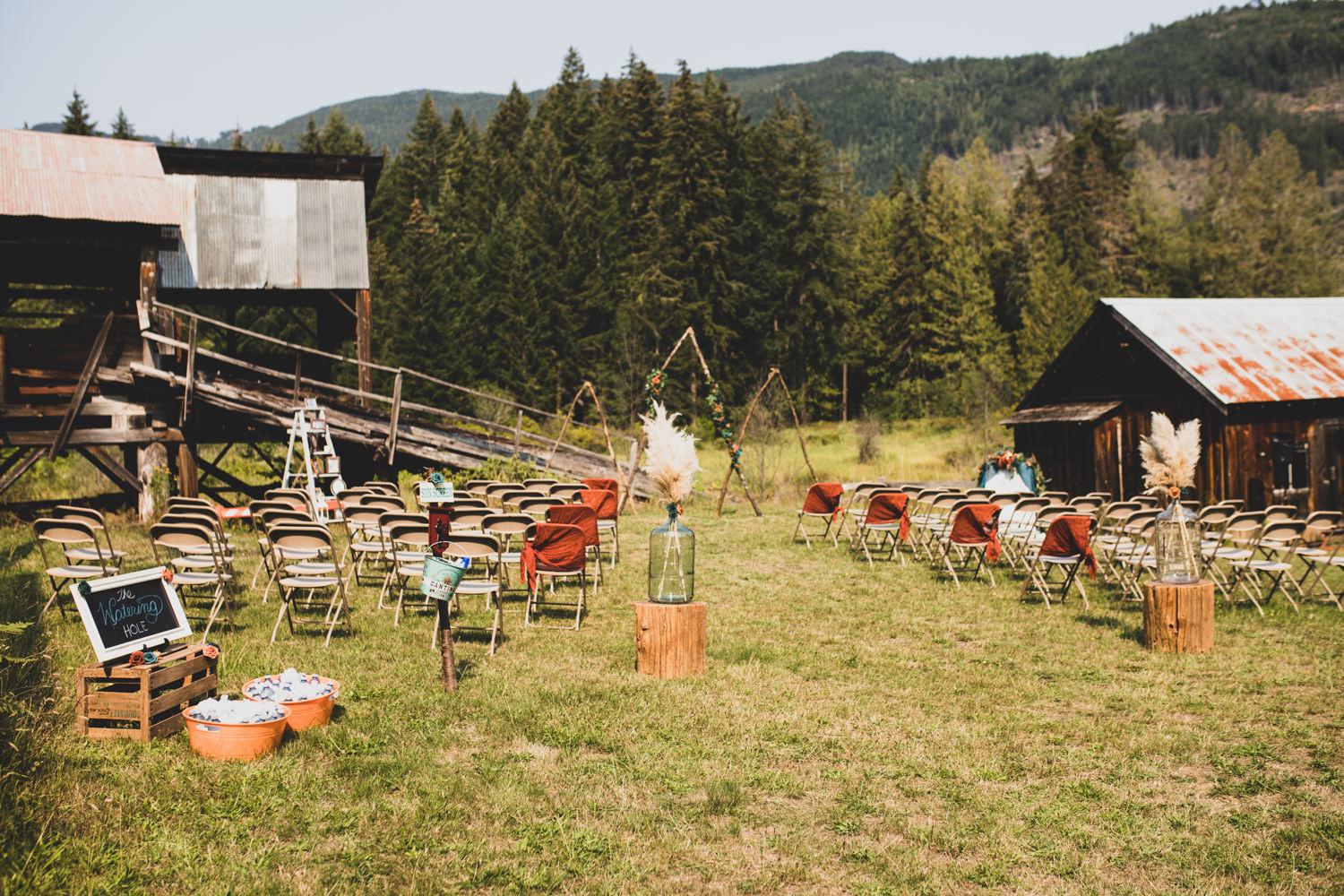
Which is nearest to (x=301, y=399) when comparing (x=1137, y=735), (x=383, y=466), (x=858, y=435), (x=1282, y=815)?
(x=383, y=466)

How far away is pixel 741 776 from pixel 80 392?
1470cm

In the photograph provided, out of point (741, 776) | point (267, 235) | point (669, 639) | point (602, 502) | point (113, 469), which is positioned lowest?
point (741, 776)

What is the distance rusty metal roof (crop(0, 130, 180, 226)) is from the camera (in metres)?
16.7

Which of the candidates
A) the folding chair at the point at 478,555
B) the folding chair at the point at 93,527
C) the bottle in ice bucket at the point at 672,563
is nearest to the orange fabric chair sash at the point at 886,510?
the bottle in ice bucket at the point at 672,563

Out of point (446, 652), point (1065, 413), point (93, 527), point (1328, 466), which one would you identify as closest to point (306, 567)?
point (93, 527)

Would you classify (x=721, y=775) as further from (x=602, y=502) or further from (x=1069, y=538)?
(x=602, y=502)

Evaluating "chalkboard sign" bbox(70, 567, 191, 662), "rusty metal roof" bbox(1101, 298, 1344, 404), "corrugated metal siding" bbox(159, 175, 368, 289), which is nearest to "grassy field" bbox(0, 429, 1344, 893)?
"chalkboard sign" bbox(70, 567, 191, 662)

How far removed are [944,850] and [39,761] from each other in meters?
4.78

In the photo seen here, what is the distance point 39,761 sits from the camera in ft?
19.0

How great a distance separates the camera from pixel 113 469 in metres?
17.7

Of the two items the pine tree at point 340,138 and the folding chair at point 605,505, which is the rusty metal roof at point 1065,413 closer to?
the folding chair at point 605,505

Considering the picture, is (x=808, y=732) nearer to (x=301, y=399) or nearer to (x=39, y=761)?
(x=39, y=761)

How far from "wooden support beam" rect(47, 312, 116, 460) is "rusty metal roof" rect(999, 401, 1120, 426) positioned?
57.3ft

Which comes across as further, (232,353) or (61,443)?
(232,353)
